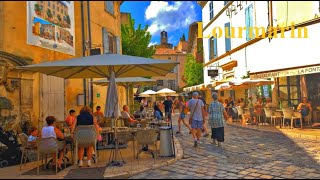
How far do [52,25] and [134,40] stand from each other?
1425 centimetres

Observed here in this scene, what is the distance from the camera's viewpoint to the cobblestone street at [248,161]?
6660mm

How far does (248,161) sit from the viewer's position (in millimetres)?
7914

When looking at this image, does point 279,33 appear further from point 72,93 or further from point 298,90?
point 72,93

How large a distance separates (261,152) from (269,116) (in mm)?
6306

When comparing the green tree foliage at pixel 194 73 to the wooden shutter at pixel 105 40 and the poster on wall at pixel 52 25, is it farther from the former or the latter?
the poster on wall at pixel 52 25

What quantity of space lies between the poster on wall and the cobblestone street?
6611 mm

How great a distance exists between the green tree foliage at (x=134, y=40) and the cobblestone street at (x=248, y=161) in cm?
1682

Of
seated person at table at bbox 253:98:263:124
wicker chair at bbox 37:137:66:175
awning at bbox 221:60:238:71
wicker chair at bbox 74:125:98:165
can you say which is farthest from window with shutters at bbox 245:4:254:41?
wicker chair at bbox 37:137:66:175

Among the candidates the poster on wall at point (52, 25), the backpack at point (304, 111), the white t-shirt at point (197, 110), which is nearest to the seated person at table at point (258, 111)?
the backpack at point (304, 111)

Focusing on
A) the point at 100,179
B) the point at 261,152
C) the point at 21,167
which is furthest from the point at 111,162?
the point at 261,152

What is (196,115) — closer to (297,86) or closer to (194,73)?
(297,86)

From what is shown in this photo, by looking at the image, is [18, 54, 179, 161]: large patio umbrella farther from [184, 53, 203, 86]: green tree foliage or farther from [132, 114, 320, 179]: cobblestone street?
[184, 53, 203, 86]: green tree foliage

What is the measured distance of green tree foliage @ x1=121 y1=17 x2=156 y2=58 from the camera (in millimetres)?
27250

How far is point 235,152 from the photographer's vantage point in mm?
9250
